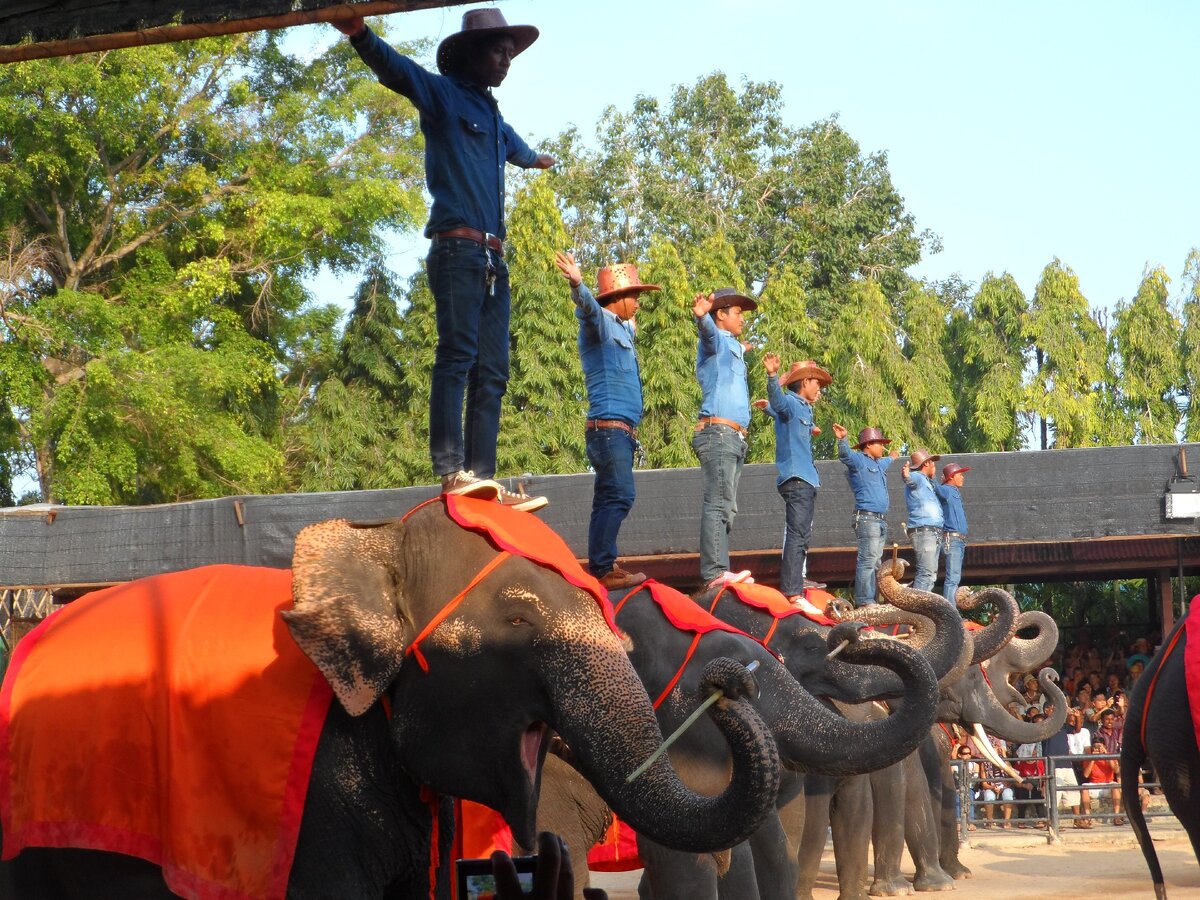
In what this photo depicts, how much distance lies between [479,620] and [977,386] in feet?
86.7

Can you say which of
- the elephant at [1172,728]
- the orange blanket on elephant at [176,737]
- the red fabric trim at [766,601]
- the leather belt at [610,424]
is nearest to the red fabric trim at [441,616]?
the orange blanket on elephant at [176,737]

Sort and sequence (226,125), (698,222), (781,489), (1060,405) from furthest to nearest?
(698,222) < (1060,405) < (226,125) < (781,489)

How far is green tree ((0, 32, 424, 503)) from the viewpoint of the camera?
75.4ft

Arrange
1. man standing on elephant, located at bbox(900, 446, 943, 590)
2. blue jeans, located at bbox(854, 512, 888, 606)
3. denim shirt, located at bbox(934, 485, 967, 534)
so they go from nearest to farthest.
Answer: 1. blue jeans, located at bbox(854, 512, 888, 606)
2. man standing on elephant, located at bbox(900, 446, 943, 590)
3. denim shirt, located at bbox(934, 485, 967, 534)

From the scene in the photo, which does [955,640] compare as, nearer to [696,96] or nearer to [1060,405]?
[1060,405]

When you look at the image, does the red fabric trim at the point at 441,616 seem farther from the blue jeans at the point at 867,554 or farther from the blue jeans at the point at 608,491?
the blue jeans at the point at 867,554

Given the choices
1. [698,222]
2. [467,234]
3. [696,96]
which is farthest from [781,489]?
[696,96]

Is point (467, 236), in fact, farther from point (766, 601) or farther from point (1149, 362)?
point (1149, 362)

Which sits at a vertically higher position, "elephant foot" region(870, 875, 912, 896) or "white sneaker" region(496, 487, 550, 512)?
"white sneaker" region(496, 487, 550, 512)

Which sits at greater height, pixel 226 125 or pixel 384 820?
pixel 226 125

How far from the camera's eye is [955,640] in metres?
8.42

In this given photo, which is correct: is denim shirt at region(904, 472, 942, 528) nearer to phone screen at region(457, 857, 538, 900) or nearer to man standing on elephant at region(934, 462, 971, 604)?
man standing on elephant at region(934, 462, 971, 604)

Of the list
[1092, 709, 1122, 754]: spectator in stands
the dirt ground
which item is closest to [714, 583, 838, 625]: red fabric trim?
the dirt ground

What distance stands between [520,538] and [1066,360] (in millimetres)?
25710
